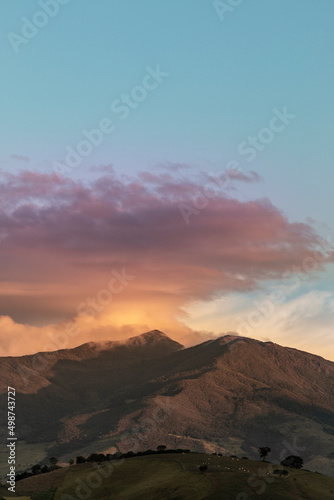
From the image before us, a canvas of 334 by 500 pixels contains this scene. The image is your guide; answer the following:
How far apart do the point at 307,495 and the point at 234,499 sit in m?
26.4

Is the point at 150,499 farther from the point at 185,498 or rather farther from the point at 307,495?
the point at 307,495

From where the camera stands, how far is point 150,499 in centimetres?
19850

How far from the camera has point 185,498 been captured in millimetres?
191500

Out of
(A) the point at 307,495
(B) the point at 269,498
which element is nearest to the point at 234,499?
(B) the point at 269,498

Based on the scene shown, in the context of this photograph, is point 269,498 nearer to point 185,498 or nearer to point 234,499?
point 234,499

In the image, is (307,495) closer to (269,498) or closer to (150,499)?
(269,498)

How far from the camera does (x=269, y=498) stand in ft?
599

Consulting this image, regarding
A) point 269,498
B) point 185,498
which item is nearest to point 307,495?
point 269,498

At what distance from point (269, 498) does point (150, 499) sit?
3913cm

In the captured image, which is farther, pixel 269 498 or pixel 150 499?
pixel 150 499

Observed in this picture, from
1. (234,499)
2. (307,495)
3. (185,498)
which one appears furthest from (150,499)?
(307,495)

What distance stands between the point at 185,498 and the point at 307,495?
124 ft

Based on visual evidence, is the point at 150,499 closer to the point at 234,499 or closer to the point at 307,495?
the point at 234,499

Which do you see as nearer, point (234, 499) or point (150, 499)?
point (234, 499)
